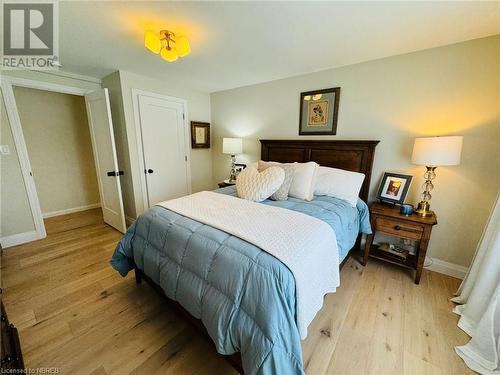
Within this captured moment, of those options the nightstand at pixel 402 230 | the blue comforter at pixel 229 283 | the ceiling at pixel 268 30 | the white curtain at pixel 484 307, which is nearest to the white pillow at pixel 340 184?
the nightstand at pixel 402 230

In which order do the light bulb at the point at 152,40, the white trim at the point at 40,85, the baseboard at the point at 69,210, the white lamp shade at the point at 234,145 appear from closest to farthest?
the light bulb at the point at 152,40, the white trim at the point at 40,85, the white lamp shade at the point at 234,145, the baseboard at the point at 69,210

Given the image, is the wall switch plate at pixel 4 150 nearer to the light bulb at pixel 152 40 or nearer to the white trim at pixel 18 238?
the white trim at pixel 18 238

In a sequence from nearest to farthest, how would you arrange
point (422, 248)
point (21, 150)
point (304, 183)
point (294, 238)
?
point (294, 238) → point (422, 248) → point (304, 183) → point (21, 150)

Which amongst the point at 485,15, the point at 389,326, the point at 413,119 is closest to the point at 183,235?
the point at 389,326

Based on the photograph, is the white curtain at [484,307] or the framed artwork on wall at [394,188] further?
the framed artwork on wall at [394,188]

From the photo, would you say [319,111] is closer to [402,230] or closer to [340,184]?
[340,184]

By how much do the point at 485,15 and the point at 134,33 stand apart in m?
2.71

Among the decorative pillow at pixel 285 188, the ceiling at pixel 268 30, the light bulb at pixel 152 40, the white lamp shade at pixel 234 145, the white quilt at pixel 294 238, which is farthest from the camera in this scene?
the white lamp shade at pixel 234 145

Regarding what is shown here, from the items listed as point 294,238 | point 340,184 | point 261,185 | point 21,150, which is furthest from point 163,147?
point 294,238

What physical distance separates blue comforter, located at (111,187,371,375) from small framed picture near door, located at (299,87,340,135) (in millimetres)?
1432

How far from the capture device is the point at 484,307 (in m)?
1.49

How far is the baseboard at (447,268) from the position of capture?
2.06m

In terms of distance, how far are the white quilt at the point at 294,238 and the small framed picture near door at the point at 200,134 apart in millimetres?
2137

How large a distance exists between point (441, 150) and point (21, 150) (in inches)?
179
